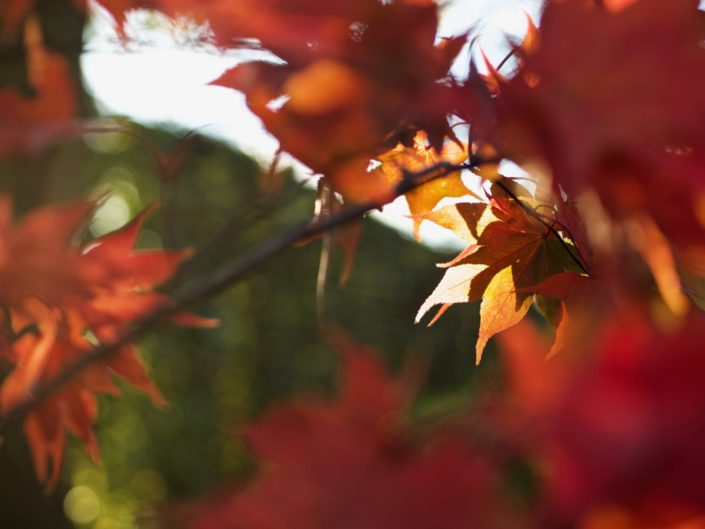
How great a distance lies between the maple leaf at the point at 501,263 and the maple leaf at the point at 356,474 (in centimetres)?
35

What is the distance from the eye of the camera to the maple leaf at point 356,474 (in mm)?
294

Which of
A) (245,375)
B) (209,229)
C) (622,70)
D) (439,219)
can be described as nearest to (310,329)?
(245,375)

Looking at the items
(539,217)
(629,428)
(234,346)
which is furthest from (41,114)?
(234,346)

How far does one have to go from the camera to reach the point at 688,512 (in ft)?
0.95

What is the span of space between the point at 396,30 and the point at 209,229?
4612mm

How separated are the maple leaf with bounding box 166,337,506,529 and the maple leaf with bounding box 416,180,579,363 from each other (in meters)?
0.35

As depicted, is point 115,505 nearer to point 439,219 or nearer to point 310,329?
point 310,329

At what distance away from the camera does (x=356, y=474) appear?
30 cm

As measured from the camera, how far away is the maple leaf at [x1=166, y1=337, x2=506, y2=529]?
294mm

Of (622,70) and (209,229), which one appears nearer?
(622,70)

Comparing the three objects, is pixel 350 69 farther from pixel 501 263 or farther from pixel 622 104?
pixel 501 263

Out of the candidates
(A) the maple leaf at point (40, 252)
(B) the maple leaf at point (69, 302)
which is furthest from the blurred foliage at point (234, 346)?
(A) the maple leaf at point (40, 252)

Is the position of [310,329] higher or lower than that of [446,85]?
lower

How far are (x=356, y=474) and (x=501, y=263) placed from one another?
16.4 inches
